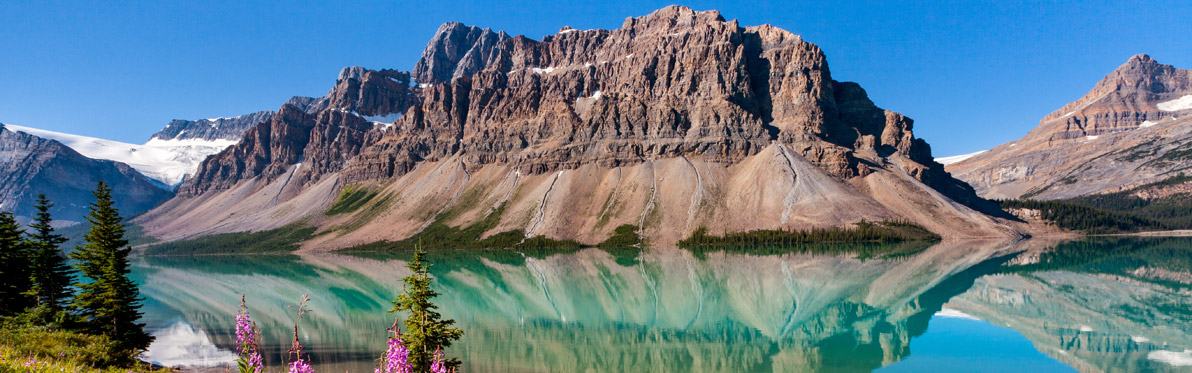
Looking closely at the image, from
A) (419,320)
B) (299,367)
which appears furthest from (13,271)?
(299,367)

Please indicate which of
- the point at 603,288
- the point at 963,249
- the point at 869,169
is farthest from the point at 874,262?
the point at 869,169

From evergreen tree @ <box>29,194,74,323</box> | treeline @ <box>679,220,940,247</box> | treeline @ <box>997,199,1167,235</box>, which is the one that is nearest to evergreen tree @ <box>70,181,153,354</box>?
evergreen tree @ <box>29,194,74,323</box>

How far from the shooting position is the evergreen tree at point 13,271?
105ft

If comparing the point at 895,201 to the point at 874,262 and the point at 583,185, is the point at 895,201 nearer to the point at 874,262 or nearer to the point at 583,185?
the point at 874,262

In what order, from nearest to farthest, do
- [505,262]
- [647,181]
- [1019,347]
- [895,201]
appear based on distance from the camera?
[1019,347] → [505,262] → [895,201] → [647,181]

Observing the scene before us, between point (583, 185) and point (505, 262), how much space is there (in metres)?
76.8

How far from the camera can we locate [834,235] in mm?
137500

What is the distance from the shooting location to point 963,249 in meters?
108

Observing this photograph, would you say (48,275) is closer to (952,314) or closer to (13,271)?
(13,271)

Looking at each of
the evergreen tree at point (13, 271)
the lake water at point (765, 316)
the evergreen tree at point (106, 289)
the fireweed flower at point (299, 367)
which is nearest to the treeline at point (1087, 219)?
the lake water at point (765, 316)

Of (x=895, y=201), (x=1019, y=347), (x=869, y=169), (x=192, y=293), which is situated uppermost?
(x=869, y=169)

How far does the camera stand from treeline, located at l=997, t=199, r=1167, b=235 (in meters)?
158

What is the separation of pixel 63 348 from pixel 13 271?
16694mm

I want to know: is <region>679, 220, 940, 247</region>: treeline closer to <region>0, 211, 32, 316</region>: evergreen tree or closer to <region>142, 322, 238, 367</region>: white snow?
<region>142, 322, 238, 367</region>: white snow
